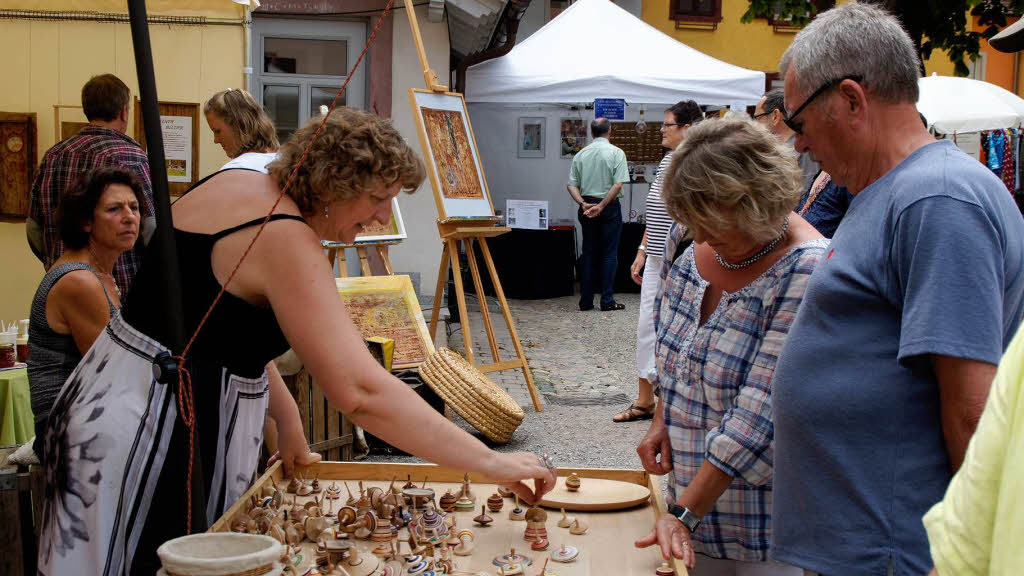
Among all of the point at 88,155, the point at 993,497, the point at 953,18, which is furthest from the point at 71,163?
the point at 953,18

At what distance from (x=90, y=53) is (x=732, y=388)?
589 centimetres

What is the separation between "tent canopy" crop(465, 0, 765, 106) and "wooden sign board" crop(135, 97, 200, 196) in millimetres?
3450

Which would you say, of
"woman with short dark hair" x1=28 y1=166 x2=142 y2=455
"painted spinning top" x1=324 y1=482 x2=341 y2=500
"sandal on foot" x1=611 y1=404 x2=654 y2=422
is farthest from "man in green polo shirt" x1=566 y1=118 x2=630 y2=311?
"painted spinning top" x1=324 y1=482 x2=341 y2=500

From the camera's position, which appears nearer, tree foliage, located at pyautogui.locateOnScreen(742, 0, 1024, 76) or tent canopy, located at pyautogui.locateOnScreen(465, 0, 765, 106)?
tree foliage, located at pyautogui.locateOnScreen(742, 0, 1024, 76)

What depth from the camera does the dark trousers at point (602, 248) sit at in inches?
406

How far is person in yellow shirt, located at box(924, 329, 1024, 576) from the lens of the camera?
2.48 feet

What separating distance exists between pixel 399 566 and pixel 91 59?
5800 millimetres

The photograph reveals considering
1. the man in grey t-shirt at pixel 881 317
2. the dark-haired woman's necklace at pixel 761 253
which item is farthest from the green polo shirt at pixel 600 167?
the man in grey t-shirt at pixel 881 317

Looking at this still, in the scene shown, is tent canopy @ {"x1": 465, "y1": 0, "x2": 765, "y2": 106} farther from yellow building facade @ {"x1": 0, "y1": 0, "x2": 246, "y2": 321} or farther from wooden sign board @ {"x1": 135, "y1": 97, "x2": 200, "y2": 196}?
wooden sign board @ {"x1": 135, "y1": 97, "x2": 200, "y2": 196}

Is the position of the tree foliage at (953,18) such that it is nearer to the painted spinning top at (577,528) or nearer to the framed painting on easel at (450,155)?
the framed painting on easel at (450,155)

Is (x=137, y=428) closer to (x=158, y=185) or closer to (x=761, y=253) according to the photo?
(x=158, y=185)

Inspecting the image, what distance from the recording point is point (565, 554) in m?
1.78

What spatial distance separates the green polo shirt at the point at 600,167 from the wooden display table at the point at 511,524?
26.4 feet

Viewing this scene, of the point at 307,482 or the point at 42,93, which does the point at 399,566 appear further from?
the point at 42,93
